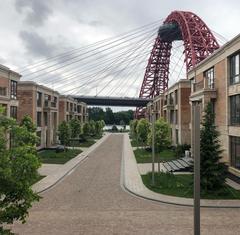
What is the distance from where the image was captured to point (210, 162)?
22578mm

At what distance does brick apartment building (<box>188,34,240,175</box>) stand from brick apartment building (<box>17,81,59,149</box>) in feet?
78.3

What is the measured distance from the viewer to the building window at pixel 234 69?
26922 millimetres

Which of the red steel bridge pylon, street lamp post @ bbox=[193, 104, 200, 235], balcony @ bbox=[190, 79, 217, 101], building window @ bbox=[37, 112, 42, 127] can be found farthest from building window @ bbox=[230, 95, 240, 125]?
the red steel bridge pylon

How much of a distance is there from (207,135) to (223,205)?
5128 millimetres

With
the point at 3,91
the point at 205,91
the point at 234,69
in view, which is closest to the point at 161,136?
the point at 205,91

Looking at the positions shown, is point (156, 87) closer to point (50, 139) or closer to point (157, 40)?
point (157, 40)

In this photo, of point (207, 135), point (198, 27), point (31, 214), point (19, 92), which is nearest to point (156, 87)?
point (198, 27)

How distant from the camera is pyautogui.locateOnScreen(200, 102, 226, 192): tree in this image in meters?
22.3

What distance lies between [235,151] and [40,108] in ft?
107

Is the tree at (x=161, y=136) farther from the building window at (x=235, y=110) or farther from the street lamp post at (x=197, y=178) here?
the street lamp post at (x=197, y=178)

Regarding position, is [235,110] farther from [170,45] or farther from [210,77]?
[170,45]

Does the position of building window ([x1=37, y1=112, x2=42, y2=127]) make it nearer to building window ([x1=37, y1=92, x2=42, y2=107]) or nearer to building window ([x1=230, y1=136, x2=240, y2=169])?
building window ([x1=37, y1=92, x2=42, y2=107])

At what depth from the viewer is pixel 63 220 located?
55.9 ft

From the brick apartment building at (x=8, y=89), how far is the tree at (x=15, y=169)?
85.0 feet
